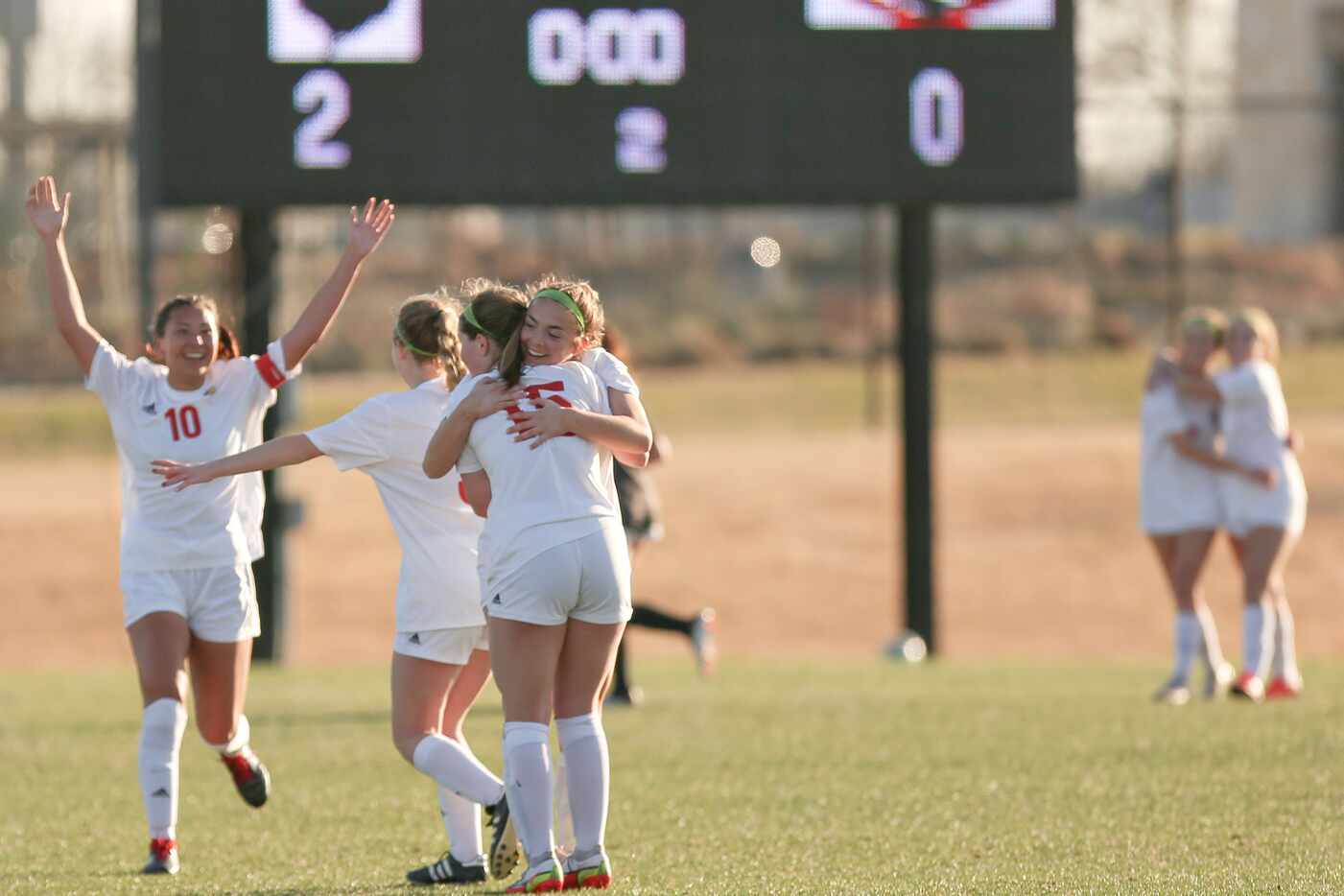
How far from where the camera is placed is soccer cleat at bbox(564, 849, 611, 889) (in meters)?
5.41

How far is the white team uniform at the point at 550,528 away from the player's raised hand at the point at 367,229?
94 centimetres

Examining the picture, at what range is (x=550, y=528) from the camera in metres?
5.27

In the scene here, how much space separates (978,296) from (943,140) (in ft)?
82.7

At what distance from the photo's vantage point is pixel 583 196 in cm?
1188

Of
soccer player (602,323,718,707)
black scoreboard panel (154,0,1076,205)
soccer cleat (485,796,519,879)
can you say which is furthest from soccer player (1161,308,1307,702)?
soccer cleat (485,796,519,879)

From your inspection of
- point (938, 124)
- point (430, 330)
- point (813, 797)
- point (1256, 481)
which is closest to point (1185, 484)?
point (1256, 481)

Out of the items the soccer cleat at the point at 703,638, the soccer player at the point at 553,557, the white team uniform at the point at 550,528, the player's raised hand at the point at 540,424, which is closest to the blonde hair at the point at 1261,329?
the soccer cleat at the point at 703,638

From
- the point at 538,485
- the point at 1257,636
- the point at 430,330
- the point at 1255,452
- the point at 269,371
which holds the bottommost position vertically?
the point at 1257,636

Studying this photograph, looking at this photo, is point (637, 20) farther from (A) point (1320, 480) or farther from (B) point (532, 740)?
(A) point (1320, 480)

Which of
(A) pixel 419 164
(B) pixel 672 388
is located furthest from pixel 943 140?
(B) pixel 672 388

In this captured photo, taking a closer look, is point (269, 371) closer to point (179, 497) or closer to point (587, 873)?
point (179, 497)

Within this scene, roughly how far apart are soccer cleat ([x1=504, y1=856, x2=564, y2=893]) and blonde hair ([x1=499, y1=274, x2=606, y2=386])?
114 centimetres

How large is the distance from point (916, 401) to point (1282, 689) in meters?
4.24

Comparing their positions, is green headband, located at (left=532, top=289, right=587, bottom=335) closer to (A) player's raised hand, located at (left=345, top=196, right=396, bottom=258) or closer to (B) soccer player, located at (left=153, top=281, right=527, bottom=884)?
(B) soccer player, located at (left=153, top=281, right=527, bottom=884)
